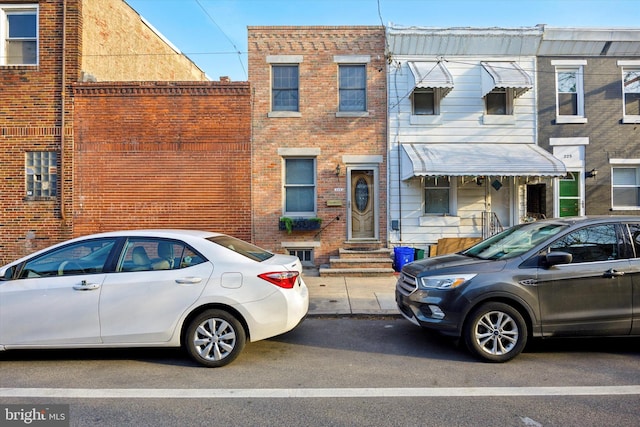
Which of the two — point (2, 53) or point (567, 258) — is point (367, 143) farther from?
point (2, 53)

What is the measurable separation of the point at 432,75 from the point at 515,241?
21.1 feet

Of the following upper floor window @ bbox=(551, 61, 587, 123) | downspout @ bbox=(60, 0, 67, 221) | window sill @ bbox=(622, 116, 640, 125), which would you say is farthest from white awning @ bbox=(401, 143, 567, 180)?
→ downspout @ bbox=(60, 0, 67, 221)

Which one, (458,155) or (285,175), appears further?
(285,175)

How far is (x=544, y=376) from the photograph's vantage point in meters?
4.33

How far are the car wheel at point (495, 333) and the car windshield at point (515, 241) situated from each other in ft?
2.39

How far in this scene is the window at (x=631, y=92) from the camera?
449 inches

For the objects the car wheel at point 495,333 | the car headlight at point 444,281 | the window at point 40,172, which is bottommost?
the car wheel at point 495,333

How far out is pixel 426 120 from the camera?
36.9 ft

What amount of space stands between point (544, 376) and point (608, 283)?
150cm

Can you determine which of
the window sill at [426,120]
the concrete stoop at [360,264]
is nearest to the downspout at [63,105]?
the concrete stoop at [360,264]

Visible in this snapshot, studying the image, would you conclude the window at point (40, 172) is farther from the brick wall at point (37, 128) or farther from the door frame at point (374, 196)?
the door frame at point (374, 196)

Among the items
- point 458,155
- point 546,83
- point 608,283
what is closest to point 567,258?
point 608,283

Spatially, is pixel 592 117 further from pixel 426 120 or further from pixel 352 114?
pixel 352 114

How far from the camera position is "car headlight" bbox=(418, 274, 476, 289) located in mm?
4902
